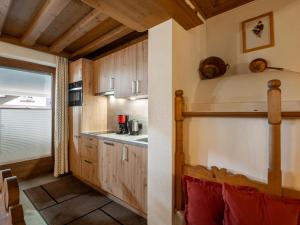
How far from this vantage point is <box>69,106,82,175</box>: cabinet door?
3.05m

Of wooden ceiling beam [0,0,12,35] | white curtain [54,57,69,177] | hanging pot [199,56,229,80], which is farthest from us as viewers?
white curtain [54,57,69,177]

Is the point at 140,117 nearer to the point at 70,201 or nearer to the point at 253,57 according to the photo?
the point at 70,201

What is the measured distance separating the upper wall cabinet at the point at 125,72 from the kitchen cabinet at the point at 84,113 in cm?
19

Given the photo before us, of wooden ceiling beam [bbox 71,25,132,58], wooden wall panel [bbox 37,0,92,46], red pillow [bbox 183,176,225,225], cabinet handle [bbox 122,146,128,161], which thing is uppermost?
wooden wall panel [bbox 37,0,92,46]

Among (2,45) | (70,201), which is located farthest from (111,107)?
(2,45)

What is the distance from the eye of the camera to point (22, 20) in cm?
236

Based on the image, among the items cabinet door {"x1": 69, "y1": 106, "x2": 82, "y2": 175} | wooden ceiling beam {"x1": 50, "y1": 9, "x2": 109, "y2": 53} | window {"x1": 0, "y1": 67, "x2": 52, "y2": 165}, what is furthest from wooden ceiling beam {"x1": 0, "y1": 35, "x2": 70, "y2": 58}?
cabinet door {"x1": 69, "y1": 106, "x2": 82, "y2": 175}

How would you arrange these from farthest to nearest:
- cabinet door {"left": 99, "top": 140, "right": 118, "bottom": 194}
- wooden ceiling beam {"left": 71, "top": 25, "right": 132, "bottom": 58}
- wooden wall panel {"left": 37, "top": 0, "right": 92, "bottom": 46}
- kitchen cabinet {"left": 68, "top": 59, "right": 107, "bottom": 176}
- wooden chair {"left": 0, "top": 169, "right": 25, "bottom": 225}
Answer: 1. kitchen cabinet {"left": 68, "top": 59, "right": 107, "bottom": 176}
2. wooden ceiling beam {"left": 71, "top": 25, "right": 132, "bottom": 58}
3. cabinet door {"left": 99, "top": 140, "right": 118, "bottom": 194}
4. wooden wall panel {"left": 37, "top": 0, "right": 92, "bottom": 46}
5. wooden chair {"left": 0, "top": 169, "right": 25, "bottom": 225}

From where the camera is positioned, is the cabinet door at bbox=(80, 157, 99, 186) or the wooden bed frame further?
the cabinet door at bbox=(80, 157, 99, 186)

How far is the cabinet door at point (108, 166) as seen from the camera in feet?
7.61

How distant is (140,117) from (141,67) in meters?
0.87

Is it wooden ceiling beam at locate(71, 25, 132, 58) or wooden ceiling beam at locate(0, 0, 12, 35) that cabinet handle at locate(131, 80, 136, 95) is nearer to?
wooden ceiling beam at locate(71, 25, 132, 58)

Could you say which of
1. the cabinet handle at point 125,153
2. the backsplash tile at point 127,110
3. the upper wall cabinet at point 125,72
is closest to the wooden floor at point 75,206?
the cabinet handle at point 125,153

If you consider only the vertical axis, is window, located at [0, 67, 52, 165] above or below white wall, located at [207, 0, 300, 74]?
below
